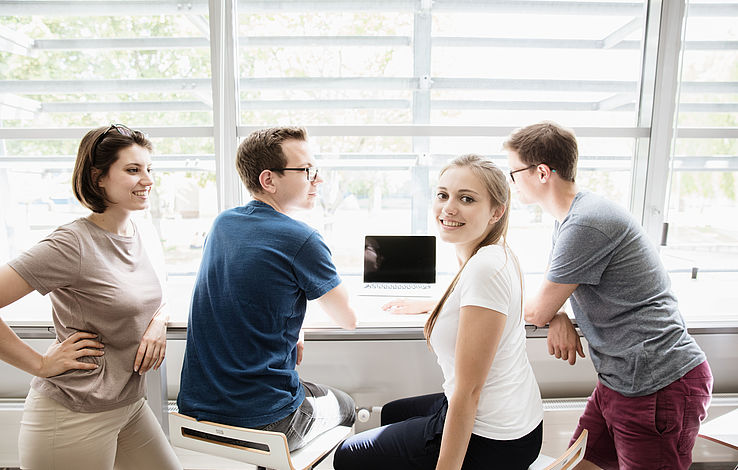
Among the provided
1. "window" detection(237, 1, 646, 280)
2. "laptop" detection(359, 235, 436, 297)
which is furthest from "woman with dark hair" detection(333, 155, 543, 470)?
"window" detection(237, 1, 646, 280)

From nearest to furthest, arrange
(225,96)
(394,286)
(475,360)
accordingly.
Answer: (475,360) < (394,286) < (225,96)

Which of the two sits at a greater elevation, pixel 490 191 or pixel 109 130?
pixel 109 130

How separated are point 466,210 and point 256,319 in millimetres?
658

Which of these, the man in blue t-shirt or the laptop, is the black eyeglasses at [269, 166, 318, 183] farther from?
the laptop

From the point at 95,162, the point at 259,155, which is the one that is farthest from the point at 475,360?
the point at 95,162

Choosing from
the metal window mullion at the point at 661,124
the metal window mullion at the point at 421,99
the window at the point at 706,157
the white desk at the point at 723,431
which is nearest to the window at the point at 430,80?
the metal window mullion at the point at 421,99

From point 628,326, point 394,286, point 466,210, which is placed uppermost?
point 466,210

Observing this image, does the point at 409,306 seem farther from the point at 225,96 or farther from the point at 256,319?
the point at 225,96

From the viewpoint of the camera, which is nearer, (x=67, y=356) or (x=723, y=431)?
(x=67, y=356)

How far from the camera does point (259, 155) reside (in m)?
1.32

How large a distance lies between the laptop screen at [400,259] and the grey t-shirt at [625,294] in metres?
0.89

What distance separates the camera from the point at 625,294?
1.30 meters

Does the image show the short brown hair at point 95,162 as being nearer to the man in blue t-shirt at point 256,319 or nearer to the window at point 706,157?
the man in blue t-shirt at point 256,319

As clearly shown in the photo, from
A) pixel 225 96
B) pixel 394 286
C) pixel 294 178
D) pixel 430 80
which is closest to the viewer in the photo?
pixel 294 178
